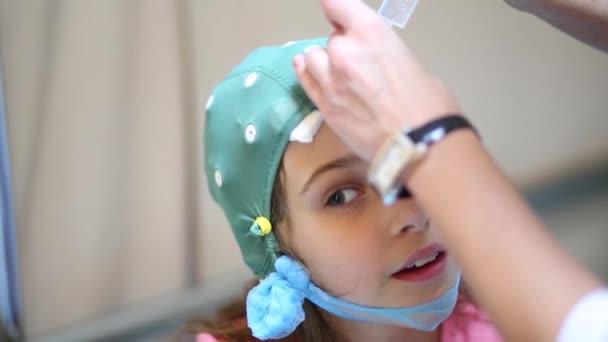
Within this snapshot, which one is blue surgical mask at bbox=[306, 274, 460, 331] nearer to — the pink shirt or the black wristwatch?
the pink shirt

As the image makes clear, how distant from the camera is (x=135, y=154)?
1.44m

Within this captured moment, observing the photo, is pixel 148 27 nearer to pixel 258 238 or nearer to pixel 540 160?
pixel 258 238

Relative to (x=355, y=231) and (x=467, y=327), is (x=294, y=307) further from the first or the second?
(x=467, y=327)

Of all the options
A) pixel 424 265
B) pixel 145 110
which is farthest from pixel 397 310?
pixel 145 110

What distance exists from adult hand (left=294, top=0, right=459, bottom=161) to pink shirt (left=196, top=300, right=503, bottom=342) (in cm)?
55

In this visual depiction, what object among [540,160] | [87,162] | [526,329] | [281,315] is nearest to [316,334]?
[281,315]

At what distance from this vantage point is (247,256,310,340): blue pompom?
0.91 metres

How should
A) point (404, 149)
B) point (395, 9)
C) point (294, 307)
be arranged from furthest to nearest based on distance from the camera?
point (294, 307)
point (395, 9)
point (404, 149)

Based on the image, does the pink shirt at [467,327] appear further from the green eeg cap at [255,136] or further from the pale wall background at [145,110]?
the pale wall background at [145,110]

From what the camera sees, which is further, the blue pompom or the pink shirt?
the pink shirt

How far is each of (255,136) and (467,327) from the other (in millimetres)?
515

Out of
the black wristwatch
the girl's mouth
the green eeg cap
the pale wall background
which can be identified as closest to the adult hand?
the black wristwatch

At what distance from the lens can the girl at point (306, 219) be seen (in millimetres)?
883

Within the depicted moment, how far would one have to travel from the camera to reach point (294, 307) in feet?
3.03
